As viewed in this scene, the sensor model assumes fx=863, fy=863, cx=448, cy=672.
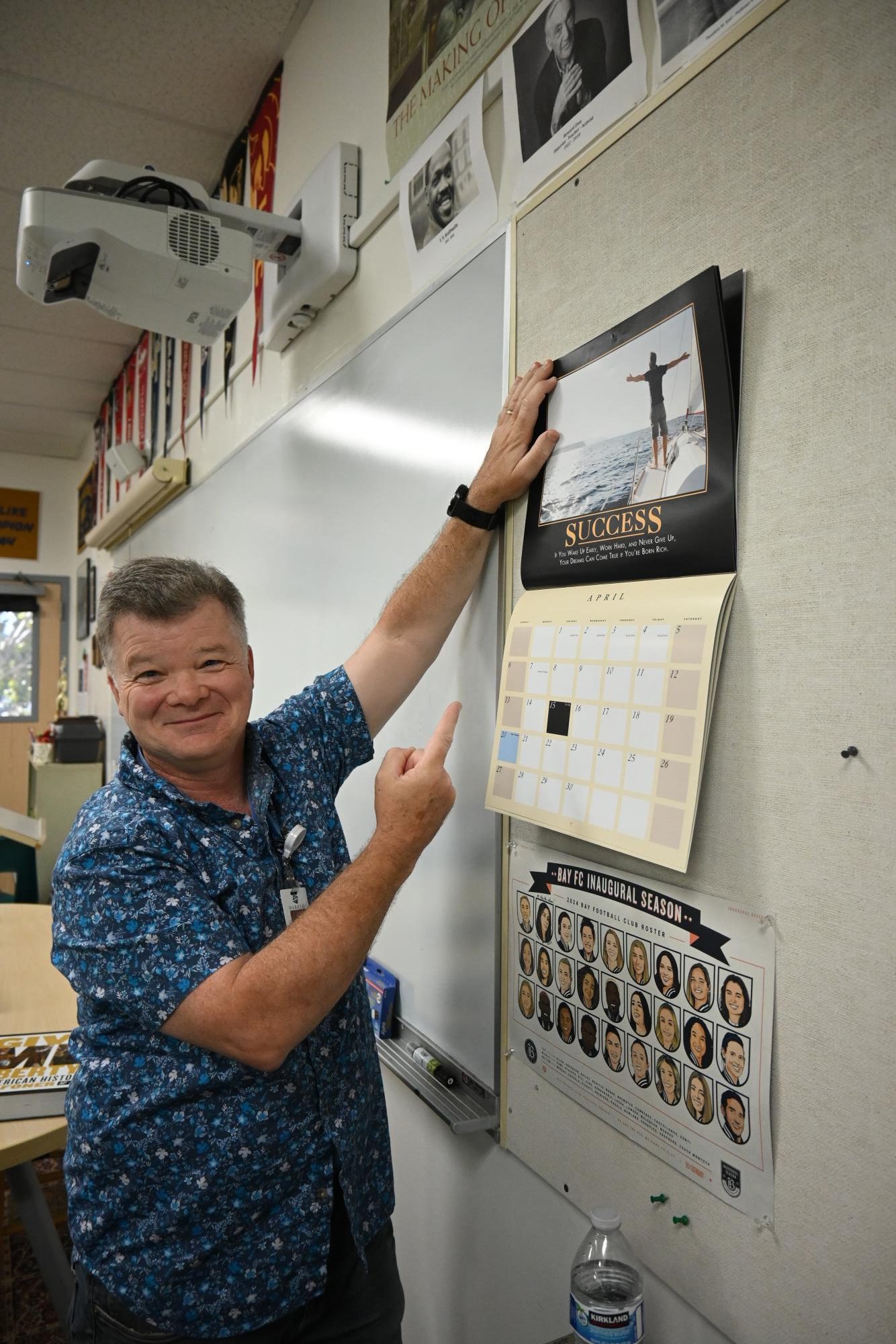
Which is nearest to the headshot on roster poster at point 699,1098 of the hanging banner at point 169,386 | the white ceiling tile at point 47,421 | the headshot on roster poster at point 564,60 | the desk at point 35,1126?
the desk at point 35,1126

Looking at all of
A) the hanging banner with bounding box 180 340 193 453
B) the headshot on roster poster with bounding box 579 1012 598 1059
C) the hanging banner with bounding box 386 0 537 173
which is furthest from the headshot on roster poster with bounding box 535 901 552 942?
the hanging banner with bounding box 180 340 193 453

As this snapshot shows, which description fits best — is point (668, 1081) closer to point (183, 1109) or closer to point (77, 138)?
point (183, 1109)

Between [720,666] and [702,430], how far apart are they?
0.24 m

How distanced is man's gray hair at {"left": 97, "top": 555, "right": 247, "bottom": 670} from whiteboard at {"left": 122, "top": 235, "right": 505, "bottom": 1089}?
1.25 feet

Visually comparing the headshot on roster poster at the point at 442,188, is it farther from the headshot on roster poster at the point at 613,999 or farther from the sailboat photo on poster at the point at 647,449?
the headshot on roster poster at the point at 613,999

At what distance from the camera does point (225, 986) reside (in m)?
0.88

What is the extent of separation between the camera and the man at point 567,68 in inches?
40.5

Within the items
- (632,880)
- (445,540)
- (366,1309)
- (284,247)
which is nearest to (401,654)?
(445,540)

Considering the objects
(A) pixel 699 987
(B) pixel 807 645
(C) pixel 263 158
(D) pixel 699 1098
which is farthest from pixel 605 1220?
(C) pixel 263 158

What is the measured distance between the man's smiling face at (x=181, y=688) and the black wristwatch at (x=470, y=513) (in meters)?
0.37

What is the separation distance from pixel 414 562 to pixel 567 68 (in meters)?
0.71

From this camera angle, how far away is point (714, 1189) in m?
0.86

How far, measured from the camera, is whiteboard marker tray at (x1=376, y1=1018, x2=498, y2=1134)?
1.21m

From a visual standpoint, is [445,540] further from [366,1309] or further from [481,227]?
[366,1309]
